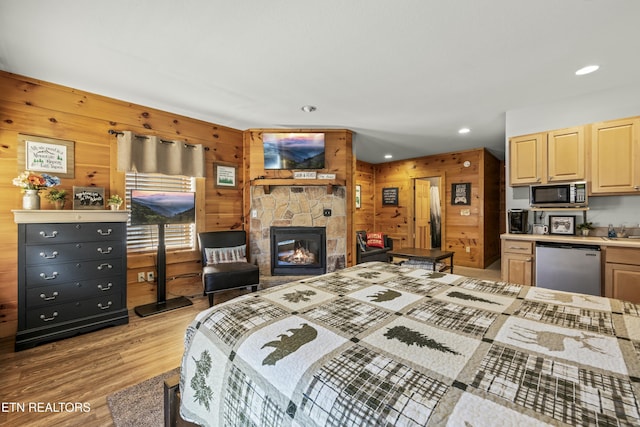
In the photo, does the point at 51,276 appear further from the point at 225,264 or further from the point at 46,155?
the point at 225,264

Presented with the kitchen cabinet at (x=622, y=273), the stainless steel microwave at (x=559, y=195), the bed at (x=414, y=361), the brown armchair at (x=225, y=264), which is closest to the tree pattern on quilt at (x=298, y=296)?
the bed at (x=414, y=361)

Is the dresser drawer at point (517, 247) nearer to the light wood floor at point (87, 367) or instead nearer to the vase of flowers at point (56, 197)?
the light wood floor at point (87, 367)

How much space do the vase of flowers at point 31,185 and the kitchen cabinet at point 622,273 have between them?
5336mm

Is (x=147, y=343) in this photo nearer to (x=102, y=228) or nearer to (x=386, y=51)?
(x=102, y=228)

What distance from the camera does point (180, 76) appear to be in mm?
2645

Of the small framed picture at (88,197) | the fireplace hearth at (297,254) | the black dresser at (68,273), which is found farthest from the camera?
the fireplace hearth at (297,254)

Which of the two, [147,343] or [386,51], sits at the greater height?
[386,51]

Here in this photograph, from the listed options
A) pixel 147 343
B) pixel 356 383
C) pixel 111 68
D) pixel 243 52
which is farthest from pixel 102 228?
pixel 356 383

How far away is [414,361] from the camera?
2.73 ft

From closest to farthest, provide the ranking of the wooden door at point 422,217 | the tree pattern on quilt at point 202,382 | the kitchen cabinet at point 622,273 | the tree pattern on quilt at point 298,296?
the tree pattern on quilt at point 202,382
the tree pattern on quilt at point 298,296
the kitchen cabinet at point 622,273
the wooden door at point 422,217

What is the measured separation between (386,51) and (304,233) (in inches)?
107

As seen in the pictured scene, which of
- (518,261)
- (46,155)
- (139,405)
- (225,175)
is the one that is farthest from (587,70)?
(46,155)

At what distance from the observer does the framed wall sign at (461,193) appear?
5786mm

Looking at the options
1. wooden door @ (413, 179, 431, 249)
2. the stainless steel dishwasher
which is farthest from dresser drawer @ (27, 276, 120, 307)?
wooden door @ (413, 179, 431, 249)
